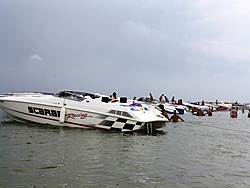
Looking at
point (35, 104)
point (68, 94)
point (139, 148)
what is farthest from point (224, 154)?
point (35, 104)

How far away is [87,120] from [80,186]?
30.7ft

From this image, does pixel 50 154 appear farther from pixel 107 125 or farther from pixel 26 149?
pixel 107 125

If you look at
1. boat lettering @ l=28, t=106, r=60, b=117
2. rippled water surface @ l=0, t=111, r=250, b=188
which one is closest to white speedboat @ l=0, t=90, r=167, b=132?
boat lettering @ l=28, t=106, r=60, b=117

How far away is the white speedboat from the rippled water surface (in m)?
2.17

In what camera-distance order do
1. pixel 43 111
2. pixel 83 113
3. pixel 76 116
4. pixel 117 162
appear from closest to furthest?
pixel 117 162 < pixel 83 113 < pixel 76 116 < pixel 43 111

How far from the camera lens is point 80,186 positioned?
239 inches

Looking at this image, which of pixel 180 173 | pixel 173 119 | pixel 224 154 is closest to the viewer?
pixel 180 173

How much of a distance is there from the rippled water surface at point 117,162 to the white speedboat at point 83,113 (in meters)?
2.17

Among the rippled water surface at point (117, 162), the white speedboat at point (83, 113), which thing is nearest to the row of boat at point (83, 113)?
the white speedboat at point (83, 113)

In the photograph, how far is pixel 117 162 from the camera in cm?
823

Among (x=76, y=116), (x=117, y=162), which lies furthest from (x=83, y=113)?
(x=117, y=162)

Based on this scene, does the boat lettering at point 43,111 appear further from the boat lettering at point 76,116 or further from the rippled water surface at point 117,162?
the rippled water surface at point 117,162

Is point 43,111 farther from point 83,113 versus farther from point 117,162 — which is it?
point 117,162

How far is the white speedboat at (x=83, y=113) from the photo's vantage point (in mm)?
14633
